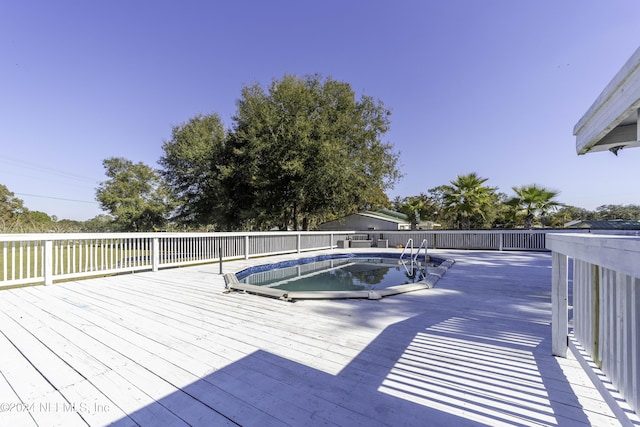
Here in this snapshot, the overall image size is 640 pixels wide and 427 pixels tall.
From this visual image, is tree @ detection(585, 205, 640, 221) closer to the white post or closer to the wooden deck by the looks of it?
the white post

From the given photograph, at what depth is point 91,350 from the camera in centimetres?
218

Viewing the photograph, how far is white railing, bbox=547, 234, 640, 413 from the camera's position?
96cm

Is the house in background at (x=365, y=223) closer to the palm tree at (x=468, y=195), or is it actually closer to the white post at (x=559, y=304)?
the palm tree at (x=468, y=195)

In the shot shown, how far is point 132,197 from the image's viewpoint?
23422mm

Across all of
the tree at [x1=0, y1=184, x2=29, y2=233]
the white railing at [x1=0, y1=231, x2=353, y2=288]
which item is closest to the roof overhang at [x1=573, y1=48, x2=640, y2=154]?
the white railing at [x1=0, y1=231, x2=353, y2=288]

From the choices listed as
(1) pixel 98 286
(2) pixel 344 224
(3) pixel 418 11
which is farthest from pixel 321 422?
(2) pixel 344 224

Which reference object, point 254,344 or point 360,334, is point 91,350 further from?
point 360,334

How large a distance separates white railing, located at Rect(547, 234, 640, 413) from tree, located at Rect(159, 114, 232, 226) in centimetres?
1455

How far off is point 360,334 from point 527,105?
508 inches

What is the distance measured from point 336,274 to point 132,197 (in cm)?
2343

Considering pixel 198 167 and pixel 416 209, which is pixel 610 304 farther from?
pixel 416 209

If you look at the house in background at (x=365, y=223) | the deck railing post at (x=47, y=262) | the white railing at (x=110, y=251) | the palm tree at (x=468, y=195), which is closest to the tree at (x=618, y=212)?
the palm tree at (x=468, y=195)

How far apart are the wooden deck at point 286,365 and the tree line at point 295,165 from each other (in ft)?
33.1

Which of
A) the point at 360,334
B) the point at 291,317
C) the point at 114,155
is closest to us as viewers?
the point at 360,334
